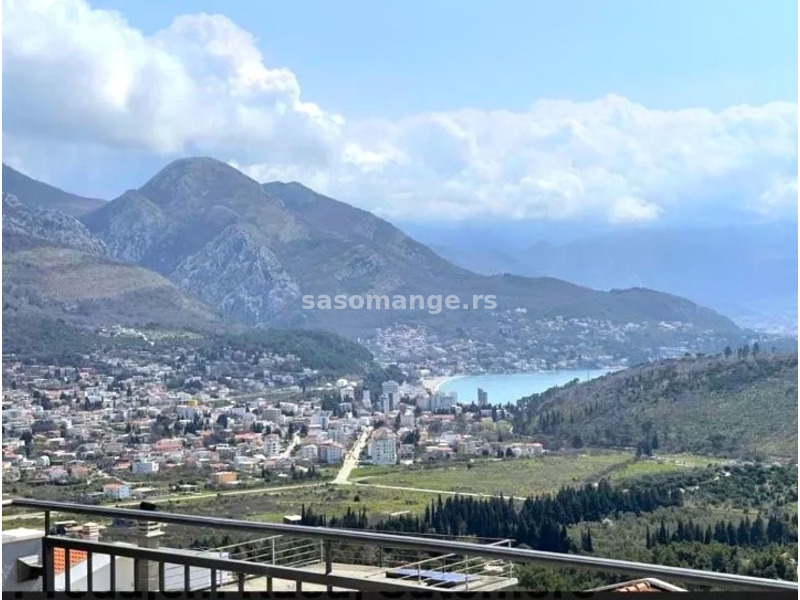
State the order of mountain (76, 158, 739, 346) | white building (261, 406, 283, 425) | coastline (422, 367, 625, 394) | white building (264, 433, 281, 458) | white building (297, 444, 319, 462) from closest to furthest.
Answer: white building (264, 433, 281, 458), white building (297, 444, 319, 462), white building (261, 406, 283, 425), coastline (422, 367, 625, 394), mountain (76, 158, 739, 346)

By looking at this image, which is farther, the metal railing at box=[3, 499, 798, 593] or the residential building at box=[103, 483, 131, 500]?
the residential building at box=[103, 483, 131, 500]

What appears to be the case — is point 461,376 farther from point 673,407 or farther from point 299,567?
point 299,567

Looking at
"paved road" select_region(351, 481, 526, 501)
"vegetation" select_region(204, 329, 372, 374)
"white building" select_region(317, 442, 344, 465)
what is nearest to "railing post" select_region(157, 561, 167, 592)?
"paved road" select_region(351, 481, 526, 501)

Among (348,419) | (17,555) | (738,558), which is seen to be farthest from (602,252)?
(17,555)

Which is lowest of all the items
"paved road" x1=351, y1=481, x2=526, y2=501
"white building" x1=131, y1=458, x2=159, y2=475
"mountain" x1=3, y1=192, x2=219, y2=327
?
"paved road" x1=351, y1=481, x2=526, y2=501

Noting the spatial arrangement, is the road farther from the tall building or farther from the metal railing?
the metal railing

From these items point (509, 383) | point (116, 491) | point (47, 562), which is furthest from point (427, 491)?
point (47, 562)

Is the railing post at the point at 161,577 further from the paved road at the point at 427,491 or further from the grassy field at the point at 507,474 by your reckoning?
the grassy field at the point at 507,474

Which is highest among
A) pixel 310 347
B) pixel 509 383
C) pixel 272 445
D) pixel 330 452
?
pixel 310 347
